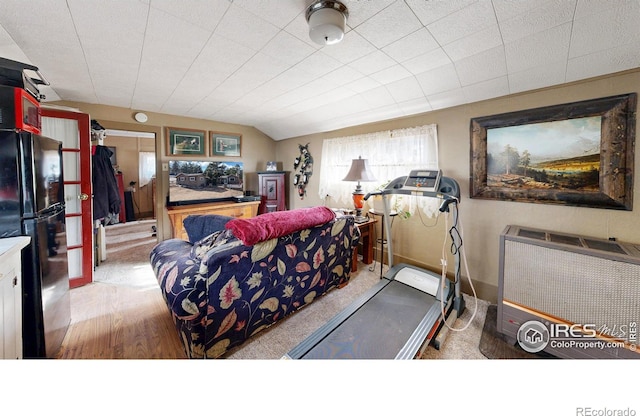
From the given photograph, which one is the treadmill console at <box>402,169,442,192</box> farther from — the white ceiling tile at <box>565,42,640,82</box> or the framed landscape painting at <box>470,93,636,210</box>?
the white ceiling tile at <box>565,42,640,82</box>

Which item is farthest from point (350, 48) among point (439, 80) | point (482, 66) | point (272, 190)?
point (272, 190)

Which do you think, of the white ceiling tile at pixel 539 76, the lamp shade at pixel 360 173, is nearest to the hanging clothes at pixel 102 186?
the lamp shade at pixel 360 173

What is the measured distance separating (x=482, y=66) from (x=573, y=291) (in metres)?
1.76

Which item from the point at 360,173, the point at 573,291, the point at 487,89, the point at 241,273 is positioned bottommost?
the point at 573,291

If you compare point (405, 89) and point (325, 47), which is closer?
point (325, 47)

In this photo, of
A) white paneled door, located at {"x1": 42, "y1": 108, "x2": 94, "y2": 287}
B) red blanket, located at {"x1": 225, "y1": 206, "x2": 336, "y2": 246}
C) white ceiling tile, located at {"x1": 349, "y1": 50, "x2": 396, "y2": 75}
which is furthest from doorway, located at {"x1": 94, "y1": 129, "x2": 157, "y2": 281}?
white ceiling tile, located at {"x1": 349, "y1": 50, "x2": 396, "y2": 75}

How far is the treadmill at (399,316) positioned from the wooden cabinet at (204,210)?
8.61 ft

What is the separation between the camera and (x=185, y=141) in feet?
12.3

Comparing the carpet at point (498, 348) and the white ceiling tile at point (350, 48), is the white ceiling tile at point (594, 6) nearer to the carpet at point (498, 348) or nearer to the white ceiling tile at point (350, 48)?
the white ceiling tile at point (350, 48)

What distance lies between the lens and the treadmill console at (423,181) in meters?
2.01

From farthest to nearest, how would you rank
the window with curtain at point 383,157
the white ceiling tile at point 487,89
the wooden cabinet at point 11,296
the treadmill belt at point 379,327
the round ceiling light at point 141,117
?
the round ceiling light at point 141,117 < the window with curtain at point 383,157 < the white ceiling tile at point 487,89 < the treadmill belt at point 379,327 < the wooden cabinet at point 11,296

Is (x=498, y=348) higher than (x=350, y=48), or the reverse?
(x=350, y=48)

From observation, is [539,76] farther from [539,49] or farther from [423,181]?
[423,181]
